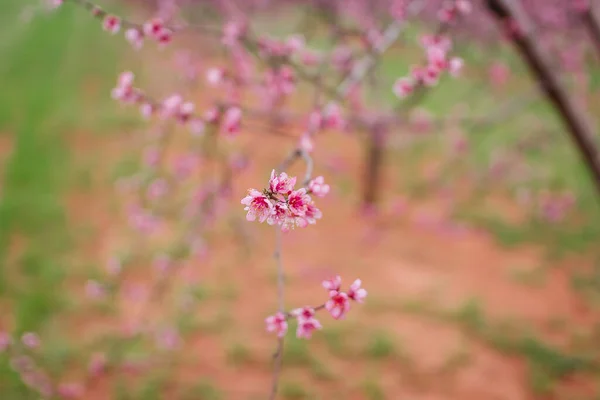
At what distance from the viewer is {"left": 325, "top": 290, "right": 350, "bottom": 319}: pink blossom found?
49.3 inches

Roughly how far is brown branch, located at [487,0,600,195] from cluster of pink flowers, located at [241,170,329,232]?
6.58 feet

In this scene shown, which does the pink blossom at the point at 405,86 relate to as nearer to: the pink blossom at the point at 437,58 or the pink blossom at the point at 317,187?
the pink blossom at the point at 437,58

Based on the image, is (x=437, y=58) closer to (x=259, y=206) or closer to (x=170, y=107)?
(x=170, y=107)

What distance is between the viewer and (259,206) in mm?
1097

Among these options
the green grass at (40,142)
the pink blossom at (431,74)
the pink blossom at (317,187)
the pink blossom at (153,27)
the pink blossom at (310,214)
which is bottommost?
the pink blossom at (310,214)

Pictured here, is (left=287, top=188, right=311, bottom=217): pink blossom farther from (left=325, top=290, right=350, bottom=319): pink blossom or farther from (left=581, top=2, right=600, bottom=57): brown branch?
(left=581, top=2, right=600, bottom=57): brown branch

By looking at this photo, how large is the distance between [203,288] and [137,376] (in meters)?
1.03

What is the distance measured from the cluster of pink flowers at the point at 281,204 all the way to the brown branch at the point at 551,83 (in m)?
2.01

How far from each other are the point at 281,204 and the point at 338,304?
1.09ft

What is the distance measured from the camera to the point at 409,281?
4.58 m

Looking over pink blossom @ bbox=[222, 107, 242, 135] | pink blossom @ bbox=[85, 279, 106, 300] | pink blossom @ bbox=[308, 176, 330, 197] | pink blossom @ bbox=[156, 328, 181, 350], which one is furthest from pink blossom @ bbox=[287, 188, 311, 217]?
pink blossom @ bbox=[156, 328, 181, 350]

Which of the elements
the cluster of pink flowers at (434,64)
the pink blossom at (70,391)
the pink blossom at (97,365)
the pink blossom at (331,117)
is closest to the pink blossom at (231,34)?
the pink blossom at (331,117)

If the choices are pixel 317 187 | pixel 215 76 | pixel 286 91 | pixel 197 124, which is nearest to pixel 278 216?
pixel 317 187

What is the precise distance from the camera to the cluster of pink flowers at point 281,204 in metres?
1.07
